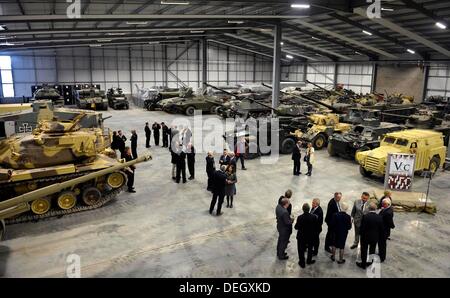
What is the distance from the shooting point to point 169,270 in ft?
24.6

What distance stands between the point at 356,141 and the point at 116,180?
10708mm

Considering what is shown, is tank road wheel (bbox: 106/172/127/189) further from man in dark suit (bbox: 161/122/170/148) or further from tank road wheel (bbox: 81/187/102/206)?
man in dark suit (bbox: 161/122/170/148)

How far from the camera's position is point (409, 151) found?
13.6m

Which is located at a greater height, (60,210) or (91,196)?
(91,196)

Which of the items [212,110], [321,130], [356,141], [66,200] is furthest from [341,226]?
[212,110]

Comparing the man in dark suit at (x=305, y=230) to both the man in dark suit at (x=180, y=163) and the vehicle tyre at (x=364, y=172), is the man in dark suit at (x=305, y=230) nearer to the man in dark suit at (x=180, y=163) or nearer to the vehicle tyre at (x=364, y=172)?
the man in dark suit at (x=180, y=163)

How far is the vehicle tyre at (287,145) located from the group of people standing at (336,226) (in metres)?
9.61

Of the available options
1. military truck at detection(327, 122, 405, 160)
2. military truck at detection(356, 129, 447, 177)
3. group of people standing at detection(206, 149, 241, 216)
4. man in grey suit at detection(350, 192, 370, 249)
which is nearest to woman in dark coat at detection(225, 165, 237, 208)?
group of people standing at detection(206, 149, 241, 216)

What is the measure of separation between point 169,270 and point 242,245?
1.95 metres

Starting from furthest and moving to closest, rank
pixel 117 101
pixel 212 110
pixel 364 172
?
pixel 117 101 → pixel 212 110 → pixel 364 172

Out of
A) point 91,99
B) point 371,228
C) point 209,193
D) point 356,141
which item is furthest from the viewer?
point 91,99

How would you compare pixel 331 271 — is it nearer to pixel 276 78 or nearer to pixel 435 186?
pixel 435 186

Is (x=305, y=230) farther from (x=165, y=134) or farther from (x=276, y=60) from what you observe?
(x=276, y=60)

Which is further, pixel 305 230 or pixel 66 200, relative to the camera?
pixel 66 200
